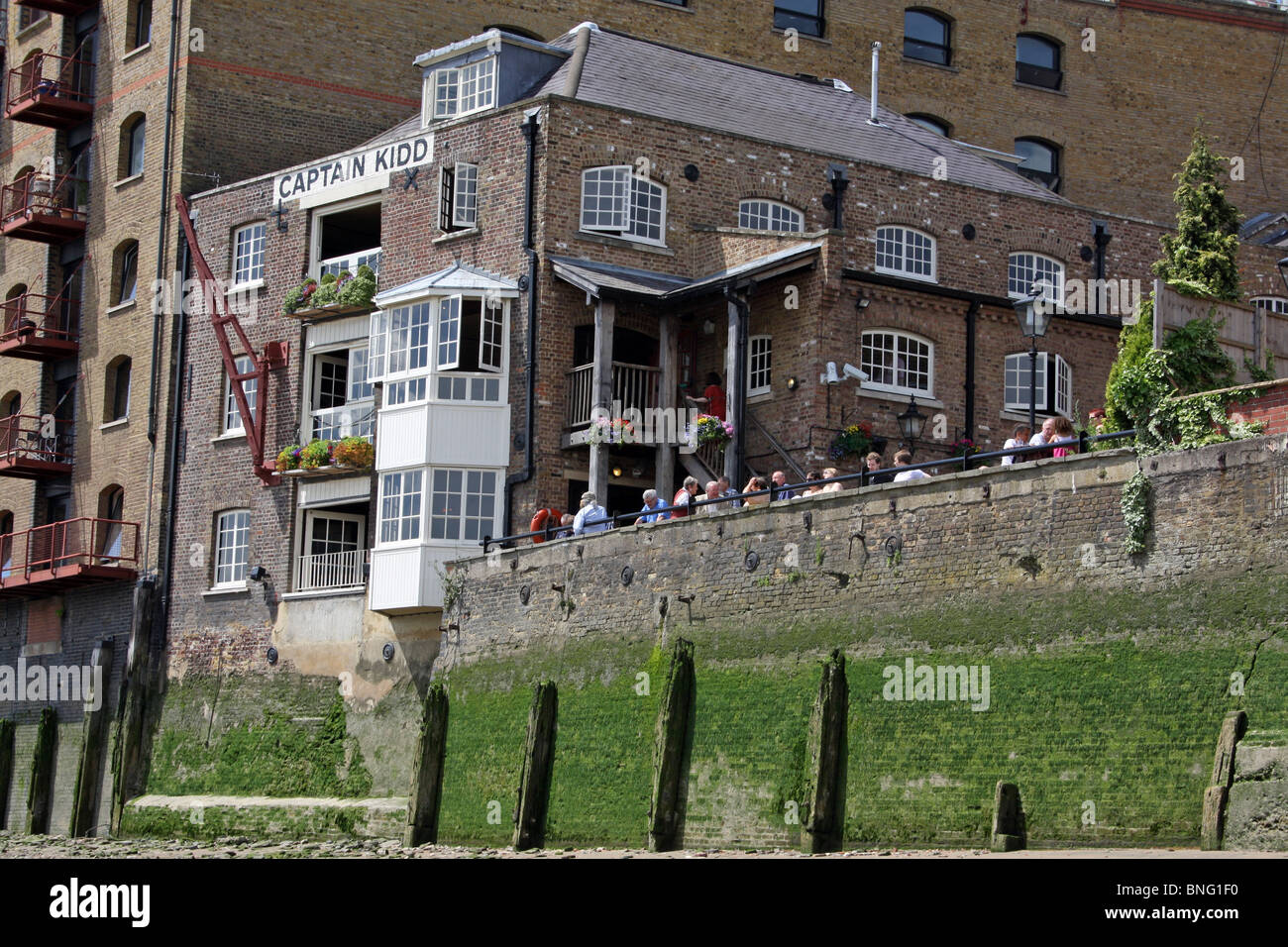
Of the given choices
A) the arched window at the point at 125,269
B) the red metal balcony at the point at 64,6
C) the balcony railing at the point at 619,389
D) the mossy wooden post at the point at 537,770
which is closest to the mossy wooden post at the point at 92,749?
the arched window at the point at 125,269

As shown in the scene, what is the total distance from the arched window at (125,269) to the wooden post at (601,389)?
46.3ft

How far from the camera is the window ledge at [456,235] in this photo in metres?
34.5

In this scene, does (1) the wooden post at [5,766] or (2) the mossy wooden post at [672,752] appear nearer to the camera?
(2) the mossy wooden post at [672,752]

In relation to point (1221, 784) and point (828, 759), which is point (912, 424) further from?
point (1221, 784)

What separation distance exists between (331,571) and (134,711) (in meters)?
5.52

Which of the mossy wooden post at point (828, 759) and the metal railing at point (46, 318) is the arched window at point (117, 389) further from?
the mossy wooden post at point (828, 759)

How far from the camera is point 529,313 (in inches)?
1310

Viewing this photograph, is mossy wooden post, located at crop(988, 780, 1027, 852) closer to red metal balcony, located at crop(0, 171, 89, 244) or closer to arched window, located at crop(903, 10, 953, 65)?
red metal balcony, located at crop(0, 171, 89, 244)

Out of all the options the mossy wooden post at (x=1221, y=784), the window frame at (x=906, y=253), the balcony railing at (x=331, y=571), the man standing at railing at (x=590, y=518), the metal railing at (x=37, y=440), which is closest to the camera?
the mossy wooden post at (x=1221, y=784)

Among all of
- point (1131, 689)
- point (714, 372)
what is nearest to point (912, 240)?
point (714, 372)

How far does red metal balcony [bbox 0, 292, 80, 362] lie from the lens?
4372 cm

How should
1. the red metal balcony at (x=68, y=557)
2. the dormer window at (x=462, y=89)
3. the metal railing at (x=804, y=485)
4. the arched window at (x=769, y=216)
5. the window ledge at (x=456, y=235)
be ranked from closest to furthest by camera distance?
the metal railing at (x=804, y=485) → the window ledge at (x=456, y=235) → the arched window at (x=769, y=216) → the dormer window at (x=462, y=89) → the red metal balcony at (x=68, y=557)

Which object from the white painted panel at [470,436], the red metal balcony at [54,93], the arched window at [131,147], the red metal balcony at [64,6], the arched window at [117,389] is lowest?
the white painted panel at [470,436]

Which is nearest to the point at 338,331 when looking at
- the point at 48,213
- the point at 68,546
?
the point at 68,546
